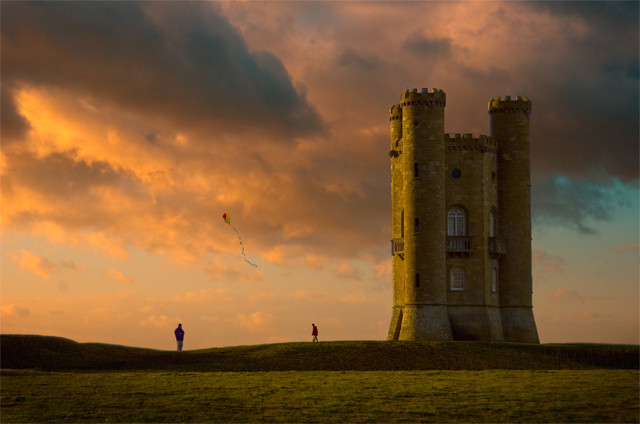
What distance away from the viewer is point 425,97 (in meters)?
67.2

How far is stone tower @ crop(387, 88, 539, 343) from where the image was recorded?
6588 centimetres

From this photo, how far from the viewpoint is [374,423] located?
3238 cm

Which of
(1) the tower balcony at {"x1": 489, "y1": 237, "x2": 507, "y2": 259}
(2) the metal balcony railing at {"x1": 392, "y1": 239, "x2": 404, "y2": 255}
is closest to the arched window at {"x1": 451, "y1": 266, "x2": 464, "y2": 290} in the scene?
(1) the tower balcony at {"x1": 489, "y1": 237, "x2": 507, "y2": 259}

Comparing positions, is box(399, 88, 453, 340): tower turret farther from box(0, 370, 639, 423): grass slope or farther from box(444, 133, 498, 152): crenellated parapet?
box(0, 370, 639, 423): grass slope

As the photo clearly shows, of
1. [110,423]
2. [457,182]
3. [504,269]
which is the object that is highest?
[457,182]

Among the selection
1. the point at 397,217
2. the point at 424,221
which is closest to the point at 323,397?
the point at 424,221

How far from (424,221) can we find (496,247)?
21.7ft

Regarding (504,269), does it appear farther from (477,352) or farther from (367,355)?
(367,355)

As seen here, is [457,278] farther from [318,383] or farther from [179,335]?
[318,383]

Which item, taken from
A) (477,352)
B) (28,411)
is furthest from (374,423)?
(477,352)

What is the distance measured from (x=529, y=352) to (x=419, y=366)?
9190 mm

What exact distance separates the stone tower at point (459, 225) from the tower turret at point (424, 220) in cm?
7

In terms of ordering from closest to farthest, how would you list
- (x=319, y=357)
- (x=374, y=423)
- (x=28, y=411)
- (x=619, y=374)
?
(x=374, y=423), (x=28, y=411), (x=619, y=374), (x=319, y=357)

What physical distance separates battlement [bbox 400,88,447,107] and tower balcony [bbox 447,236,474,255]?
10.2 metres
